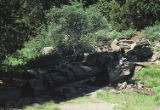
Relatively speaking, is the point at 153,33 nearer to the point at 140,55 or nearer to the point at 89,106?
the point at 140,55

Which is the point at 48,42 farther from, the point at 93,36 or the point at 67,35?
the point at 93,36

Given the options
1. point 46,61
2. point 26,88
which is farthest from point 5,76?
point 46,61

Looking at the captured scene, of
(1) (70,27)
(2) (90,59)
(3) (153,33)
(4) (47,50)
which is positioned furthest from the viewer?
(3) (153,33)

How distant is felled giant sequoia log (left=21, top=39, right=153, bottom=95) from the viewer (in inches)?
451

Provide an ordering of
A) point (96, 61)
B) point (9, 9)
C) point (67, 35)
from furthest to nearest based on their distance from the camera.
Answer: point (67, 35)
point (96, 61)
point (9, 9)

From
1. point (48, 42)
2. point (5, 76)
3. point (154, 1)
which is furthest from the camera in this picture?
point (154, 1)

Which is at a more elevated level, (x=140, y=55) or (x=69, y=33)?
(x=69, y=33)

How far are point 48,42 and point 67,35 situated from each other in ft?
6.83

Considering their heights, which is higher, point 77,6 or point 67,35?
point 77,6

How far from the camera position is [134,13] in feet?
76.9

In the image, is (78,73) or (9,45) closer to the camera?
(9,45)

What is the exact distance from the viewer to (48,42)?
20031 millimetres

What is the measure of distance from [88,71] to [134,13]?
11.6 metres

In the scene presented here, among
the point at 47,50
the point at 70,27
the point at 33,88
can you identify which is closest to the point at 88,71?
the point at 33,88
